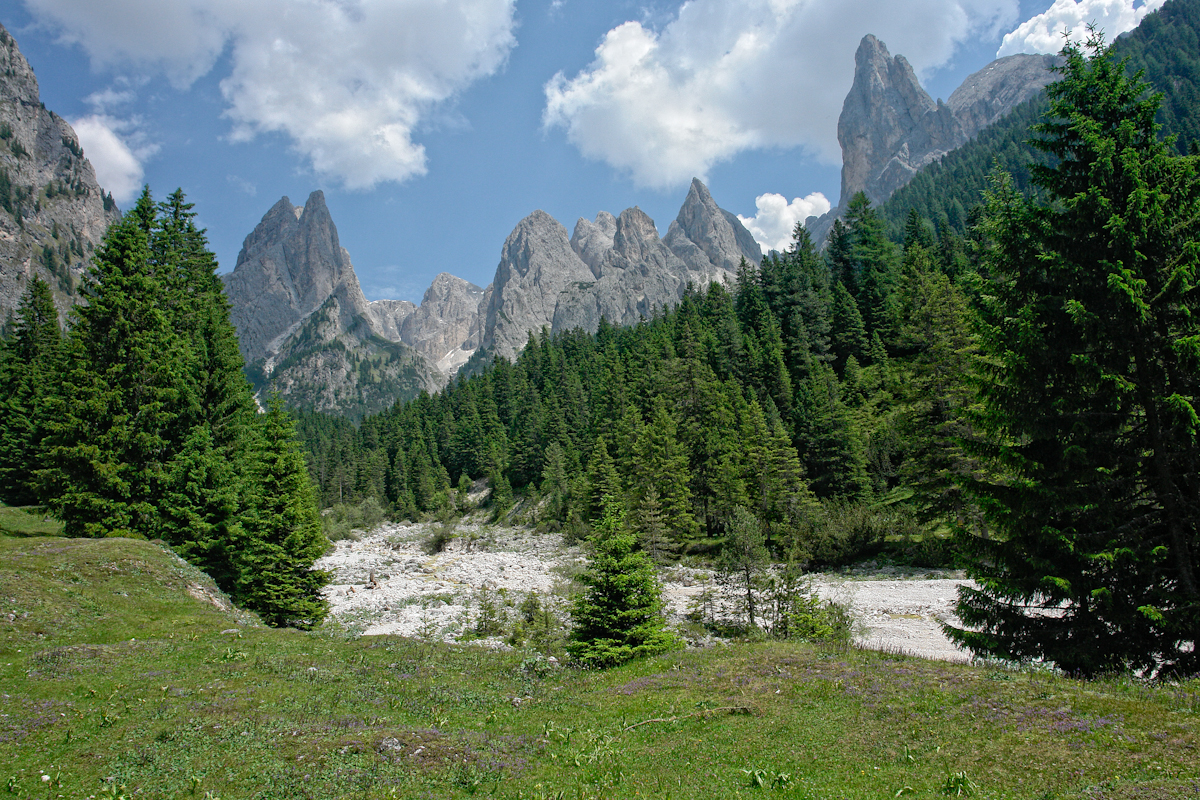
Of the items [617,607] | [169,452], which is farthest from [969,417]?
[169,452]

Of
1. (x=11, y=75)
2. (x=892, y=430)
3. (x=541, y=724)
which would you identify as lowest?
(x=541, y=724)

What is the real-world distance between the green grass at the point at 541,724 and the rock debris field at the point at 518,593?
6.71m

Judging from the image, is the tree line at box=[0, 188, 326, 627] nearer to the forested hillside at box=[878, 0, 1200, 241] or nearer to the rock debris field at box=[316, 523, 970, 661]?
the rock debris field at box=[316, 523, 970, 661]

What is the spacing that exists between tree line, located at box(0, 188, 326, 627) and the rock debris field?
4.75 metres

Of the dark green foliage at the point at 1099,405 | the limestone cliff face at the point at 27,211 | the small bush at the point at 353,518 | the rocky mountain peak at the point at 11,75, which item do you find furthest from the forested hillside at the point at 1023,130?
the rocky mountain peak at the point at 11,75

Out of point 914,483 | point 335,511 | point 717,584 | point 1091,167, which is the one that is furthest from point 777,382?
point 335,511

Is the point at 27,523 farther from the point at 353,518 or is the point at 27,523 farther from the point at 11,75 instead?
the point at 11,75

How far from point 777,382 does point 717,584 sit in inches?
1200

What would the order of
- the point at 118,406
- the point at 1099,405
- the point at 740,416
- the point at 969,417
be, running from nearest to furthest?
the point at 1099,405
the point at 969,417
the point at 118,406
the point at 740,416

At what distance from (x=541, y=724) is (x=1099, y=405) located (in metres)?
13.5

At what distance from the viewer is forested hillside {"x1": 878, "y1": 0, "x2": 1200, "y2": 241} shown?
417ft

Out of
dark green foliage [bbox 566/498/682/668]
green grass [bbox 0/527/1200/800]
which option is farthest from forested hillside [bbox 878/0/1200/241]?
green grass [bbox 0/527/1200/800]

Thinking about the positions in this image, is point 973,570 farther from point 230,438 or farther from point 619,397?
point 619,397

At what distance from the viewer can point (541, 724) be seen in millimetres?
11227
